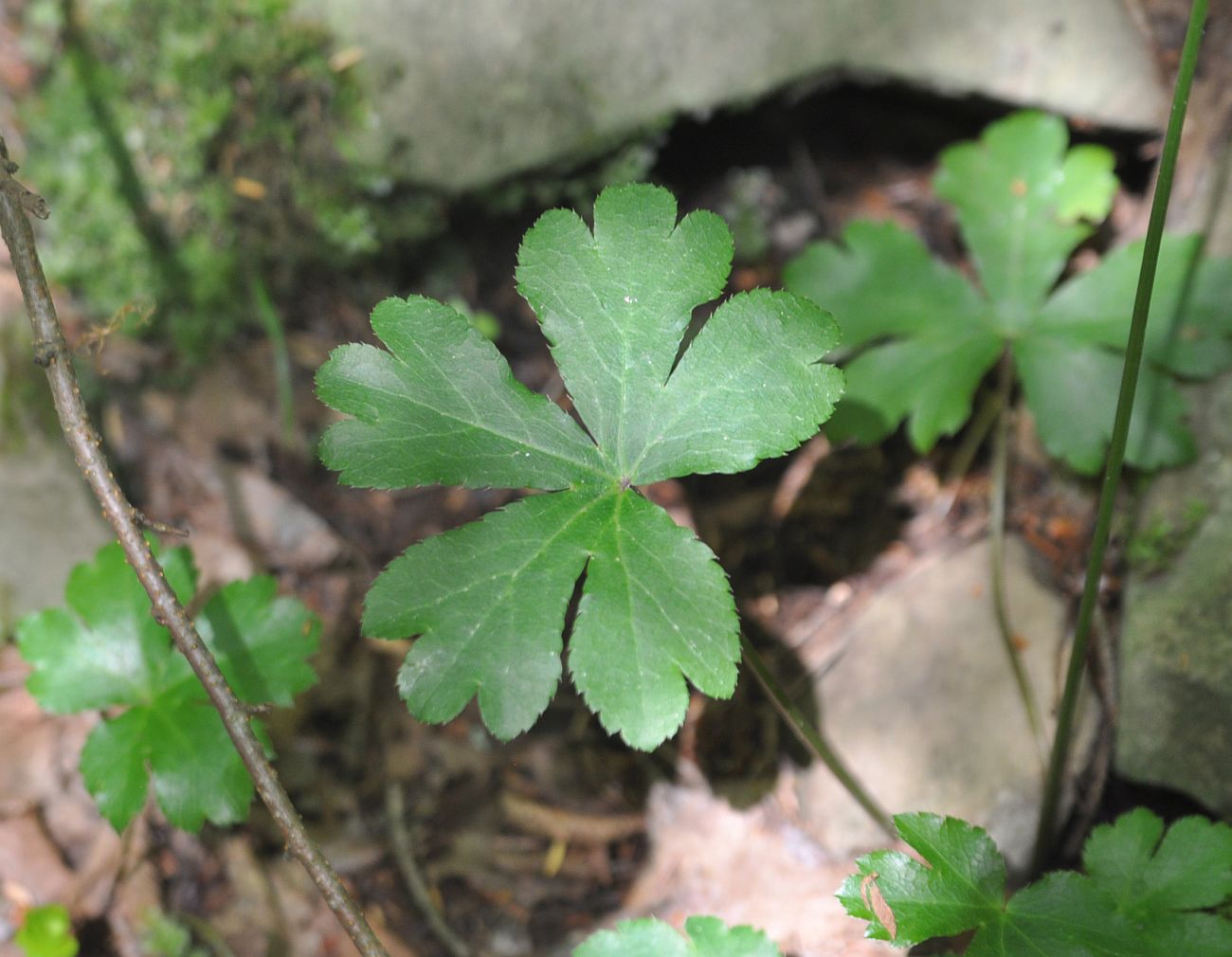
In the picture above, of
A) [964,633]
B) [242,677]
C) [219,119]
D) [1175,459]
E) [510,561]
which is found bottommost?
[964,633]

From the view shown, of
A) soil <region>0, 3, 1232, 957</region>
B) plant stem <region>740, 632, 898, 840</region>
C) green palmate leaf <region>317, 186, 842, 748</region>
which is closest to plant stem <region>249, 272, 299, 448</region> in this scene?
soil <region>0, 3, 1232, 957</region>

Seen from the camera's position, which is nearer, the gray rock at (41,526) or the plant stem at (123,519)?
the plant stem at (123,519)

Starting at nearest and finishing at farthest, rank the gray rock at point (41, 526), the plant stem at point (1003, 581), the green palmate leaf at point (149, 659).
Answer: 1. the green palmate leaf at point (149, 659)
2. the plant stem at point (1003, 581)
3. the gray rock at point (41, 526)

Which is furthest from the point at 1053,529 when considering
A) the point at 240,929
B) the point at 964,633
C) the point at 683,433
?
the point at 240,929

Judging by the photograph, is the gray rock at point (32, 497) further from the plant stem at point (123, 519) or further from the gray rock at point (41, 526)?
the plant stem at point (123, 519)

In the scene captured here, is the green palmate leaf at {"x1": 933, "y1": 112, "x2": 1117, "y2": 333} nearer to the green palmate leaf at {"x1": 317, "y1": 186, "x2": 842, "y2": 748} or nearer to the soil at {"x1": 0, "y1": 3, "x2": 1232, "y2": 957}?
the soil at {"x1": 0, "y1": 3, "x2": 1232, "y2": 957}

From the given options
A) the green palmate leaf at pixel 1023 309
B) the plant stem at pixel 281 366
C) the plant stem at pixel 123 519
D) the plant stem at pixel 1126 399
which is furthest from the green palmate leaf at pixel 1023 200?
the plant stem at pixel 123 519

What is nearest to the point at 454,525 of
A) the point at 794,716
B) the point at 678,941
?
the point at 794,716

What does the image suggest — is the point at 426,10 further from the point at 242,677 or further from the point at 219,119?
the point at 242,677
